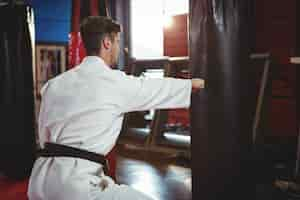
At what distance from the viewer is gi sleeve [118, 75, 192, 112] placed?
1.70m

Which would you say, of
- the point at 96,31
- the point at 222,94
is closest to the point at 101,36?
the point at 96,31

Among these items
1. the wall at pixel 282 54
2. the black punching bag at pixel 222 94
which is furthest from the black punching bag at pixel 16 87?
the wall at pixel 282 54

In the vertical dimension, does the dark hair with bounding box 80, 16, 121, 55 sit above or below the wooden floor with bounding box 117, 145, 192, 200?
above

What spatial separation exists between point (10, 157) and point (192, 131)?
103 inches

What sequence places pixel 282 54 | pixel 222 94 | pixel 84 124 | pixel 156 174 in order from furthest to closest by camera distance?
pixel 282 54 → pixel 156 174 → pixel 222 94 → pixel 84 124

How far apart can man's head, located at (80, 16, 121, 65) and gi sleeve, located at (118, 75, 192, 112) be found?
0.13 metres

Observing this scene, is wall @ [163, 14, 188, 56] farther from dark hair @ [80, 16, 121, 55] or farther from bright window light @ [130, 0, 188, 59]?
dark hair @ [80, 16, 121, 55]

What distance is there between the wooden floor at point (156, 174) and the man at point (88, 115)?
2.12 m

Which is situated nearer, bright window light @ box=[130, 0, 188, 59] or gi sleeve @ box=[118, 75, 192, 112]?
gi sleeve @ box=[118, 75, 192, 112]

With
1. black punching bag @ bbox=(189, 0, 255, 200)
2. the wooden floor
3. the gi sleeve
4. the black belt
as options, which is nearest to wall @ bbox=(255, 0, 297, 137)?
the wooden floor

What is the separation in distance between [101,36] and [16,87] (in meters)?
3.01

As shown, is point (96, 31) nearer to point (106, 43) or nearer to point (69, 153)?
point (106, 43)

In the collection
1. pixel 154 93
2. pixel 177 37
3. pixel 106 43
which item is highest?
pixel 177 37

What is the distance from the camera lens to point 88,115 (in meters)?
1.62
